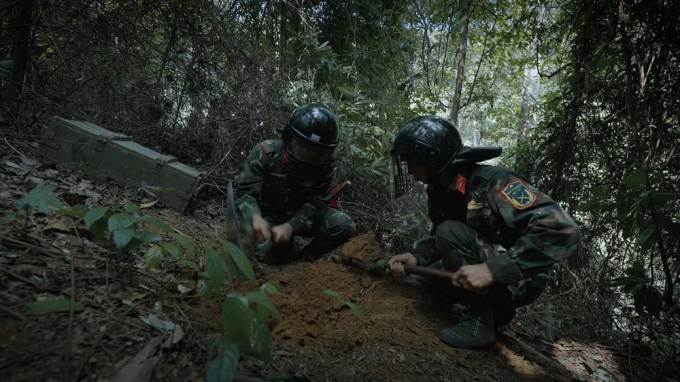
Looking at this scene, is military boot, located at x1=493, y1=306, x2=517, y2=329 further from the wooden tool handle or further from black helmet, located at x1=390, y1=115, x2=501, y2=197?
black helmet, located at x1=390, y1=115, x2=501, y2=197

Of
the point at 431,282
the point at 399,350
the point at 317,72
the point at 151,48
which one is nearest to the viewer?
the point at 399,350

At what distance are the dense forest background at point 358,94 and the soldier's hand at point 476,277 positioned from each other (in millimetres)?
1616

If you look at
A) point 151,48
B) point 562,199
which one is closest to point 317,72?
point 151,48

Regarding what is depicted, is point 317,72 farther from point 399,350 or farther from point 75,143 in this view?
point 399,350

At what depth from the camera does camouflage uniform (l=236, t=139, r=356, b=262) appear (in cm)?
372

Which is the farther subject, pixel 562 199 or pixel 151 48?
pixel 151 48

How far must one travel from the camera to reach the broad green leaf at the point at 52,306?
4.67ft

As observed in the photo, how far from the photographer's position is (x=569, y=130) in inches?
187

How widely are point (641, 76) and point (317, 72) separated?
391 cm

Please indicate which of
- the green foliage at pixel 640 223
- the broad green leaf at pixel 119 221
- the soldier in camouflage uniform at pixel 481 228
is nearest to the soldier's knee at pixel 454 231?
the soldier in camouflage uniform at pixel 481 228

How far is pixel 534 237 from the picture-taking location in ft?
7.65

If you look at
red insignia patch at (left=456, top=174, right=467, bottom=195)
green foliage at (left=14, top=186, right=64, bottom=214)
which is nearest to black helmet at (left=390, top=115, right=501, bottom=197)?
red insignia patch at (left=456, top=174, right=467, bottom=195)

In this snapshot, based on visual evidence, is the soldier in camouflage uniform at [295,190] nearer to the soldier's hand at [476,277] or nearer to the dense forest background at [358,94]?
the dense forest background at [358,94]

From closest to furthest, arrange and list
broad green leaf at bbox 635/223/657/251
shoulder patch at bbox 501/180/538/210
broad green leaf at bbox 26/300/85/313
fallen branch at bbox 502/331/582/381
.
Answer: broad green leaf at bbox 26/300/85/313, shoulder patch at bbox 501/180/538/210, fallen branch at bbox 502/331/582/381, broad green leaf at bbox 635/223/657/251
